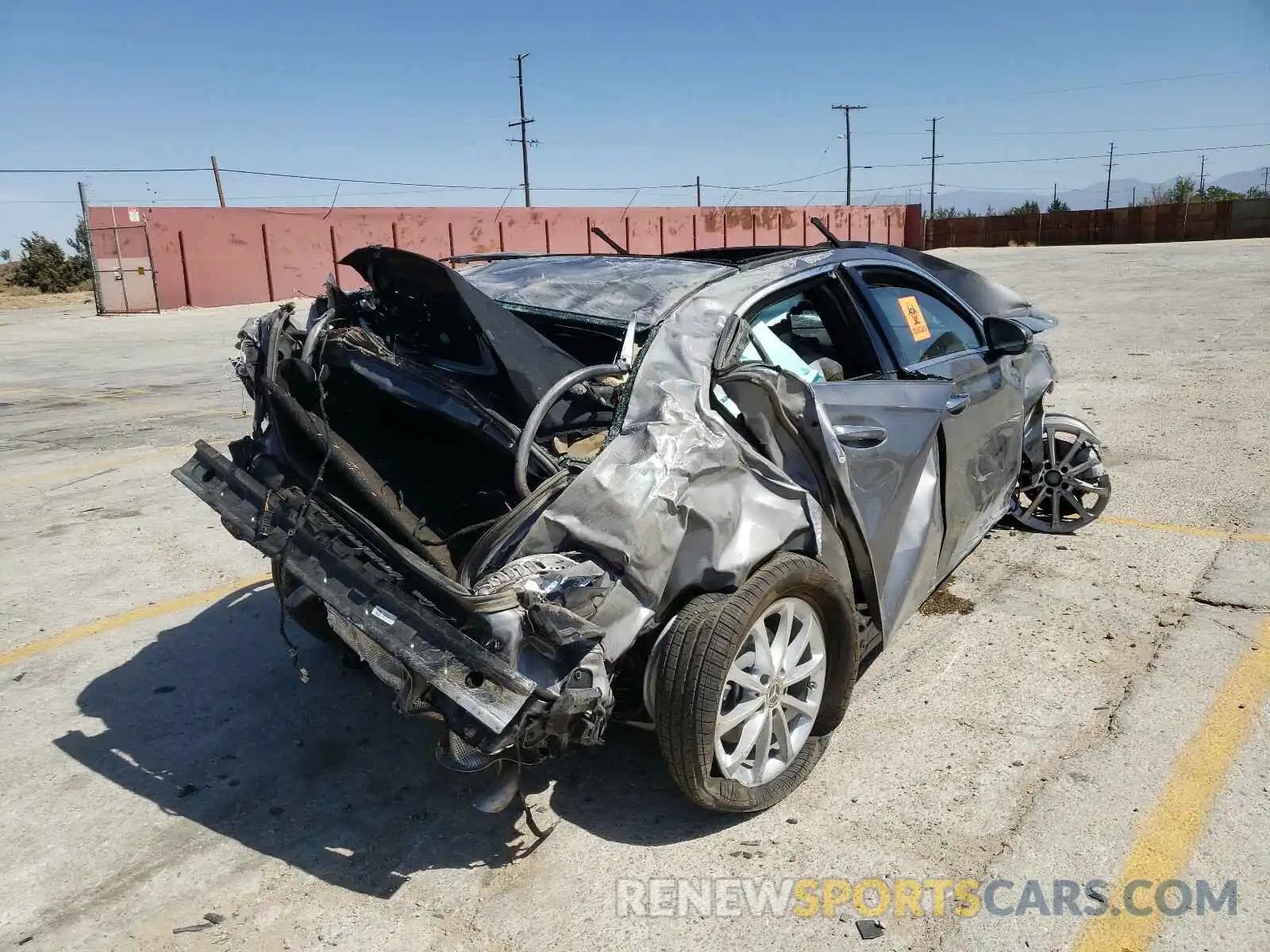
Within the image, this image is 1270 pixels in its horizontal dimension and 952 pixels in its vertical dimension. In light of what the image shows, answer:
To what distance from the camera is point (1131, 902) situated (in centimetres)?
256

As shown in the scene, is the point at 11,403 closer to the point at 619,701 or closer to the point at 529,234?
the point at 619,701

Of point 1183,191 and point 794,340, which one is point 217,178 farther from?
point 1183,191

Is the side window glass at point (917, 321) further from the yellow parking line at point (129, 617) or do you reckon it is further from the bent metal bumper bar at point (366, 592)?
the yellow parking line at point (129, 617)

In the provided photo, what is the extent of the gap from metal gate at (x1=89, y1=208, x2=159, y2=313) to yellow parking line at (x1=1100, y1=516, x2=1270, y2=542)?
2581 cm

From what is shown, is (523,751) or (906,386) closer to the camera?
(523,751)

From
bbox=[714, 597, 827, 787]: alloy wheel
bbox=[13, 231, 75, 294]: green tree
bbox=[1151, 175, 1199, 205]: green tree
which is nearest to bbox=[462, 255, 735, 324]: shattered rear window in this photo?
bbox=[714, 597, 827, 787]: alloy wheel

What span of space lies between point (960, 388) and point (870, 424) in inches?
35.7

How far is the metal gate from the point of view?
2494 centimetres

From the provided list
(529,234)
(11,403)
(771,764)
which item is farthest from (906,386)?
(529,234)

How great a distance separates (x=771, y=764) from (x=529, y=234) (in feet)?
107

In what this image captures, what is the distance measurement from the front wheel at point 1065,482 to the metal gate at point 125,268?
2554 centimetres

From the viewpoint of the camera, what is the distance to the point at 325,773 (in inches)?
128

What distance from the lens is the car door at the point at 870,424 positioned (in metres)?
3.21

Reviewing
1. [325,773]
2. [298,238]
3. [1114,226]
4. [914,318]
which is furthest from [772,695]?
[1114,226]
